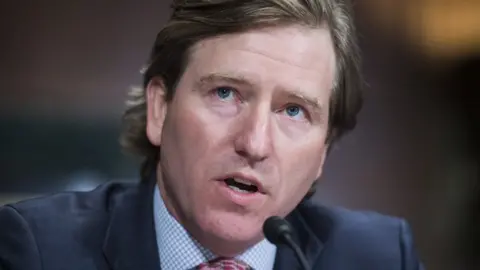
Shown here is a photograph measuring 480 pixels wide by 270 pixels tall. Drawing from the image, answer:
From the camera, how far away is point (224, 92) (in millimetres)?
1236

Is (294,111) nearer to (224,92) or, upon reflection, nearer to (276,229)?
(224,92)

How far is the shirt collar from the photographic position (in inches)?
51.1

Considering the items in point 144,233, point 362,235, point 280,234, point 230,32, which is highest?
point 230,32

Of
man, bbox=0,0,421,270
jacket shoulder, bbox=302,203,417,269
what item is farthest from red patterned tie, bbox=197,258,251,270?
jacket shoulder, bbox=302,203,417,269

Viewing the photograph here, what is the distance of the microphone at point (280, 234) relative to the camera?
3.55 feet

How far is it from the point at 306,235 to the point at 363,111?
0.30m

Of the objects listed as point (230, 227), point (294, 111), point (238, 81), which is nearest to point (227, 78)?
point (238, 81)

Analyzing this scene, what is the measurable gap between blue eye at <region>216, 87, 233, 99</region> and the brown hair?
3.5 inches

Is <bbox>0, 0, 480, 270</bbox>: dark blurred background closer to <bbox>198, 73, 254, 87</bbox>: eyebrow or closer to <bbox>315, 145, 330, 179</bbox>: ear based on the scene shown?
<bbox>315, 145, 330, 179</bbox>: ear

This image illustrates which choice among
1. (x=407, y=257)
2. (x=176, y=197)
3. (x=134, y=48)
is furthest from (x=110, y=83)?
(x=407, y=257)

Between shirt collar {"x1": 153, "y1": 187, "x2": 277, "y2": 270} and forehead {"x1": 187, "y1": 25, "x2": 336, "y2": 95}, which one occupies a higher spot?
forehead {"x1": 187, "y1": 25, "x2": 336, "y2": 95}

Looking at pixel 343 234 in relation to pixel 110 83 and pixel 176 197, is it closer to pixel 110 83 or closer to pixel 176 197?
pixel 176 197

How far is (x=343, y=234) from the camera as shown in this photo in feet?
4.87

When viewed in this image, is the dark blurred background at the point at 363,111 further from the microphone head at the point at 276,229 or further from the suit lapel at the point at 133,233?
the microphone head at the point at 276,229
